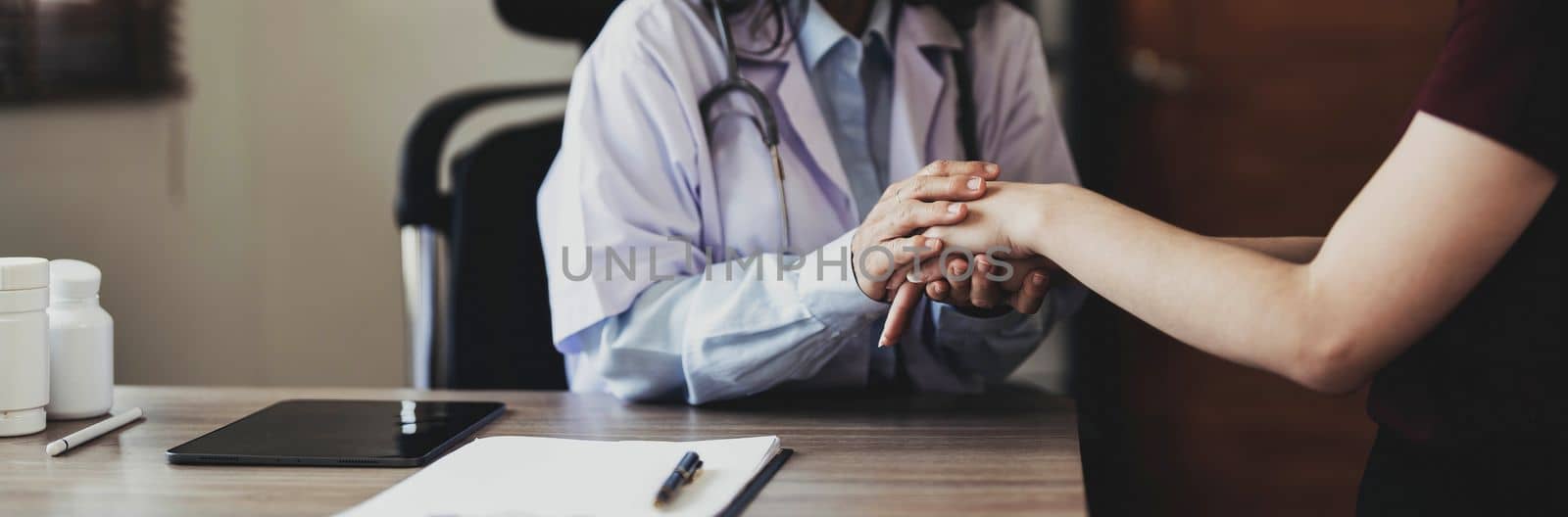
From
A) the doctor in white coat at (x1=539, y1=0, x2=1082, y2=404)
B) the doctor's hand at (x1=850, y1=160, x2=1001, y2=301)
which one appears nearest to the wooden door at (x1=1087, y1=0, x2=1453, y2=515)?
the doctor in white coat at (x1=539, y1=0, x2=1082, y2=404)

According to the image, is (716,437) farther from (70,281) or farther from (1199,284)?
(70,281)

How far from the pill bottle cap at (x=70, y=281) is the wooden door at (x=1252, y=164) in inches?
65.0

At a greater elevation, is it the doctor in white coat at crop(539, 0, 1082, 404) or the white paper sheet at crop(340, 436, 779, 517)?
the doctor in white coat at crop(539, 0, 1082, 404)

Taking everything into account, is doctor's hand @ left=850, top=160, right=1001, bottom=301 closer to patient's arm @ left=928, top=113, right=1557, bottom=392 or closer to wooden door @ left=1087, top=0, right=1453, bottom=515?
patient's arm @ left=928, top=113, right=1557, bottom=392

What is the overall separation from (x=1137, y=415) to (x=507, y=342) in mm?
1233

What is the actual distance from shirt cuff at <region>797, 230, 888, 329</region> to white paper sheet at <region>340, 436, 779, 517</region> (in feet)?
0.61

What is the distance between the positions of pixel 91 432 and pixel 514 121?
1355 millimetres

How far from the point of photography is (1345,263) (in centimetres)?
74

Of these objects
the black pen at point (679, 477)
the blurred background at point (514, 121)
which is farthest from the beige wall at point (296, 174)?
the black pen at point (679, 477)

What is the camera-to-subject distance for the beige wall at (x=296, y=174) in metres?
2.05

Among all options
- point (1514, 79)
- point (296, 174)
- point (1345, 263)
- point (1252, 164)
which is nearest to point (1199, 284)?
point (1345, 263)

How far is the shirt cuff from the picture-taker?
3.41ft

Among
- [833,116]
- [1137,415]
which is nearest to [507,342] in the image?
[833,116]

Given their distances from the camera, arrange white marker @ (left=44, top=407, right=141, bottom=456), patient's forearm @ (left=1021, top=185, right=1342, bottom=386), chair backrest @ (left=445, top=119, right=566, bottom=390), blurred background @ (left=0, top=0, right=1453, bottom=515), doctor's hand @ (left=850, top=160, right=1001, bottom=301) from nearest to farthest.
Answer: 1. patient's forearm @ (left=1021, top=185, right=1342, bottom=386)
2. white marker @ (left=44, top=407, right=141, bottom=456)
3. doctor's hand @ (left=850, top=160, right=1001, bottom=301)
4. chair backrest @ (left=445, top=119, right=566, bottom=390)
5. blurred background @ (left=0, top=0, right=1453, bottom=515)
